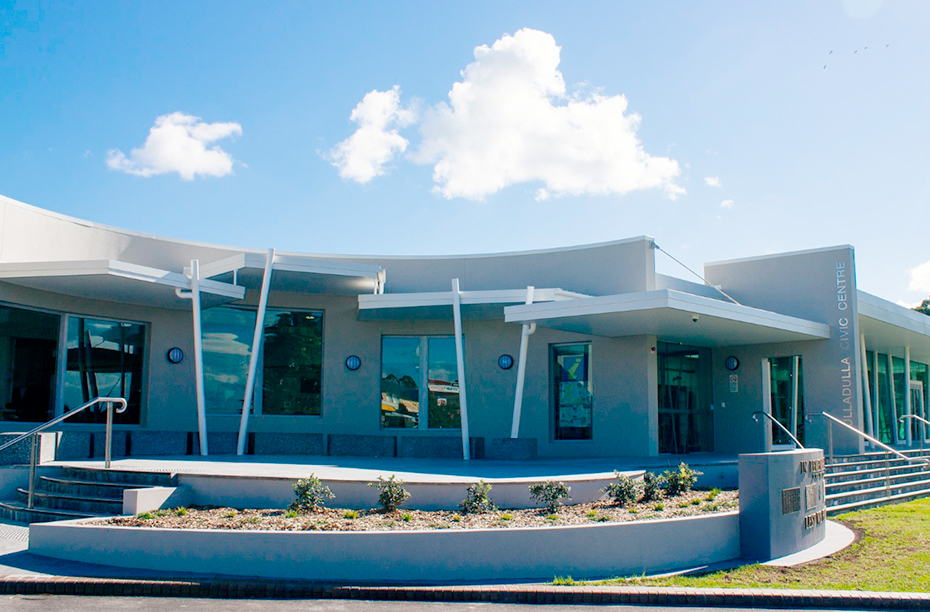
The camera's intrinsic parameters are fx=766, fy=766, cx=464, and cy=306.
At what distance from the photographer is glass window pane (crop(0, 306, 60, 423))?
1358cm

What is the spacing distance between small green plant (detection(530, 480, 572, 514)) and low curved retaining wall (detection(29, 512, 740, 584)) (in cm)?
132

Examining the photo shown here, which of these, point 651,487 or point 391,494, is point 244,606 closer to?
point 391,494

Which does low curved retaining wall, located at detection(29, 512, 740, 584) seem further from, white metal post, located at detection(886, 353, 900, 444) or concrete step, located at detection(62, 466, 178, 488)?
white metal post, located at detection(886, 353, 900, 444)

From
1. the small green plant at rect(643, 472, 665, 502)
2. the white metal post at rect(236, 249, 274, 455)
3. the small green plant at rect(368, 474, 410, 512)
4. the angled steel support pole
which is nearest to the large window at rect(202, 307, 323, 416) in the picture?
the white metal post at rect(236, 249, 274, 455)

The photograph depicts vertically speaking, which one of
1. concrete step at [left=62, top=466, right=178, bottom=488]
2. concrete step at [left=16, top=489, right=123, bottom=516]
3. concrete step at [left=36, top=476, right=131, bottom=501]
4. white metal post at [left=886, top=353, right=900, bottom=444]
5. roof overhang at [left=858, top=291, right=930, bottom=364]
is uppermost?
roof overhang at [left=858, top=291, right=930, bottom=364]

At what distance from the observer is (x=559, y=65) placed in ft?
41.8

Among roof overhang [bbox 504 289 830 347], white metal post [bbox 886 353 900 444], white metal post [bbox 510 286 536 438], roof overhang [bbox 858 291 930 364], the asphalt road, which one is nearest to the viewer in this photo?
the asphalt road

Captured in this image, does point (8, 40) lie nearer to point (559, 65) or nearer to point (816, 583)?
point (559, 65)

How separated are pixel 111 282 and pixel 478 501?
8.11 meters

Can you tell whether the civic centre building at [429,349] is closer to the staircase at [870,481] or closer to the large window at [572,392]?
the large window at [572,392]

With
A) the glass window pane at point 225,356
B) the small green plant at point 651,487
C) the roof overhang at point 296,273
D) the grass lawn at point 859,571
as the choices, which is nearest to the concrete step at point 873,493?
the grass lawn at point 859,571

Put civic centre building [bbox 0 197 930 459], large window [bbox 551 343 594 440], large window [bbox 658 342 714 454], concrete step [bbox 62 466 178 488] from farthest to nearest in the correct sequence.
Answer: large window [bbox 658 342 714 454] < large window [bbox 551 343 594 440] < civic centre building [bbox 0 197 930 459] < concrete step [bbox 62 466 178 488]

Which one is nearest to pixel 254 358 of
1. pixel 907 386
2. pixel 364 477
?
pixel 364 477

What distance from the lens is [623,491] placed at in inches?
364
